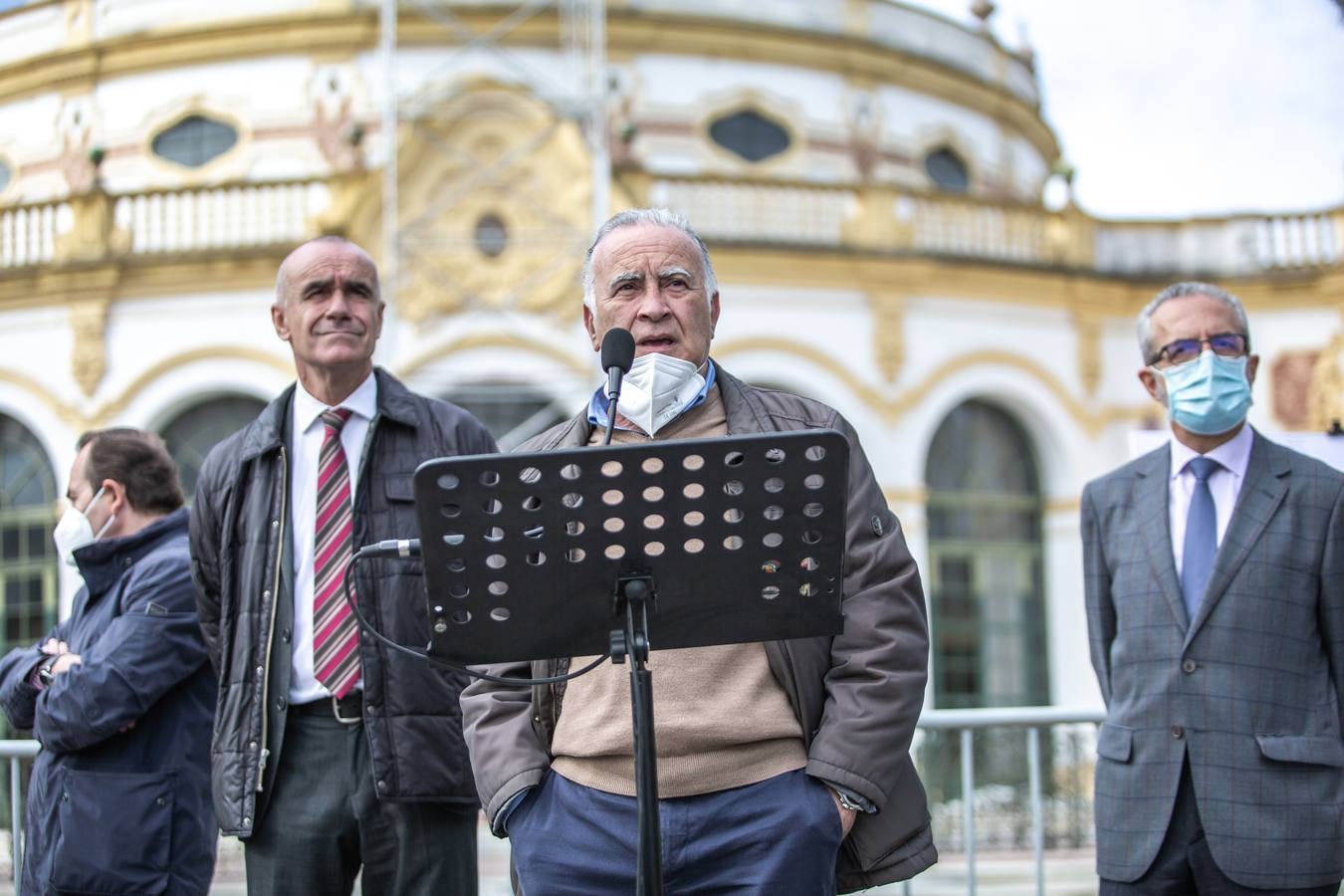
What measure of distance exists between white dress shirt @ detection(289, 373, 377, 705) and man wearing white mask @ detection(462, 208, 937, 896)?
89 cm

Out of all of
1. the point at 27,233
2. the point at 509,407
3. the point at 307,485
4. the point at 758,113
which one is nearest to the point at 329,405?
the point at 307,485

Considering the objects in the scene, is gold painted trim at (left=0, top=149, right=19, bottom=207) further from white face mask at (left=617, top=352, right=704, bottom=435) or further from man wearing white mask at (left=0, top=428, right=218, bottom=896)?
white face mask at (left=617, top=352, right=704, bottom=435)

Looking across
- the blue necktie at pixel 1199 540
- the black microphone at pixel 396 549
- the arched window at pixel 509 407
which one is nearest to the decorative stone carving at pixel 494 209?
the arched window at pixel 509 407

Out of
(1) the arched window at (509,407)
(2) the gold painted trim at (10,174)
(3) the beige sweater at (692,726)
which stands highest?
(2) the gold painted trim at (10,174)

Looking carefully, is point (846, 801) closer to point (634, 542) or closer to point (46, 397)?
point (634, 542)

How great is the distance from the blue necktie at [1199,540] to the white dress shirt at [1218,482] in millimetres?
15

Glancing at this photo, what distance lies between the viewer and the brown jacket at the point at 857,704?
2879 mm

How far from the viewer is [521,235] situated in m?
15.9

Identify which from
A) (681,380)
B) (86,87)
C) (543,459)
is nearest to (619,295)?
(681,380)

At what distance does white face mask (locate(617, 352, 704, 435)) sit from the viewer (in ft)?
10.3

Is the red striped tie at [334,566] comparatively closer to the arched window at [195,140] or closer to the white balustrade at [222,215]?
the white balustrade at [222,215]

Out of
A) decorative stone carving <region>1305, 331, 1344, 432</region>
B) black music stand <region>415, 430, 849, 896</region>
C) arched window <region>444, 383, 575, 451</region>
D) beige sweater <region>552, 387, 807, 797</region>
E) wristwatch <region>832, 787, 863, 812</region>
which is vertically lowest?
wristwatch <region>832, 787, 863, 812</region>

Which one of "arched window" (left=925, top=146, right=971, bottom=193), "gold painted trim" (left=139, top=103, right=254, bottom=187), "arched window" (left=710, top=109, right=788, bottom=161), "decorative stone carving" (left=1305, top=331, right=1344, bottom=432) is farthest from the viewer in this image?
"arched window" (left=925, top=146, right=971, bottom=193)

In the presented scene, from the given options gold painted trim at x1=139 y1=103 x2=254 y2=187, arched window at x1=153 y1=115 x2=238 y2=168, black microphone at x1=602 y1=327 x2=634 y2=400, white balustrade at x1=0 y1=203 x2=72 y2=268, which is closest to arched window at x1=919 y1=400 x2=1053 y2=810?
gold painted trim at x1=139 y1=103 x2=254 y2=187
